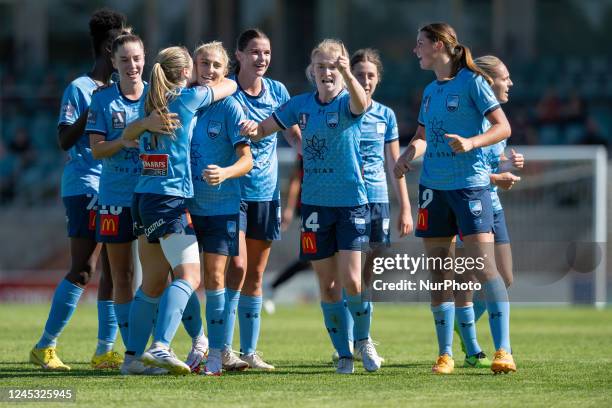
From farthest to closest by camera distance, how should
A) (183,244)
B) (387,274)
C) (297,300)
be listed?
(297,300) < (387,274) < (183,244)

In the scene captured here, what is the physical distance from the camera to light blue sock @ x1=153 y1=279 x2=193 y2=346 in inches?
275

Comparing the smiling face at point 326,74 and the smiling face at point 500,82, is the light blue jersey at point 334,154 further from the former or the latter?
the smiling face at point 500,82

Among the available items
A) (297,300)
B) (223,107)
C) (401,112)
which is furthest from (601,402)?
(401,112)

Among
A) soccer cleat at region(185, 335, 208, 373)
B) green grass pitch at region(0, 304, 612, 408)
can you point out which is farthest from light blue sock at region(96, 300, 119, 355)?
soccer cleat at region(185, 335, 208, 373)

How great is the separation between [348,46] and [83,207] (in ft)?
58.3

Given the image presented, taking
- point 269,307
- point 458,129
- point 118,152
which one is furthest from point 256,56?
point 269,307

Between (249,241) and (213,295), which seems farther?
(249,241)

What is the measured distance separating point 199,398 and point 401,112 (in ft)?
55.3

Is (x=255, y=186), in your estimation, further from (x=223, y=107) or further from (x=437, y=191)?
(x=437, y=191)

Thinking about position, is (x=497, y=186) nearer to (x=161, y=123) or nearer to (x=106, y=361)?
(x=161, y=123)

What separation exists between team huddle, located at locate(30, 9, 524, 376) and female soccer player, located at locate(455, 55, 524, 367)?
2cm

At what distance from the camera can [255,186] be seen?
805 centimetres

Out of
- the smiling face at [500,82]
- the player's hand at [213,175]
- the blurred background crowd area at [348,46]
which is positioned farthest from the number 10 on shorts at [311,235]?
the blurred background crowd area at [348,46]

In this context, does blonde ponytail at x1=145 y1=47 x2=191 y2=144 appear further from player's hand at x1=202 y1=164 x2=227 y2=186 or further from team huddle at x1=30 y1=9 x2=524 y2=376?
player's hand at x1=202 y1=164 x2=227 y2=186
